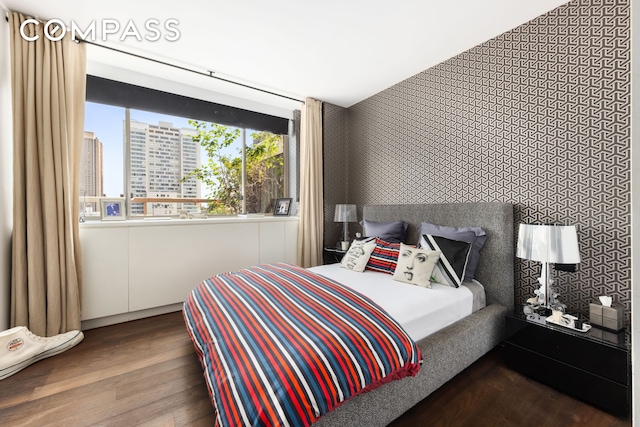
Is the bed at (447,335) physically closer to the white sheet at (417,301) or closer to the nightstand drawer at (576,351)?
the white sheet at (417,301)

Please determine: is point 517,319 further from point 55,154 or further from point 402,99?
point 55,154

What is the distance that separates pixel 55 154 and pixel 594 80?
4.03 meters

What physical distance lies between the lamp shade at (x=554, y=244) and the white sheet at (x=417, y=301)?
53 centimetres

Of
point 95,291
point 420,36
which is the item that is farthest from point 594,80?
point 95,291

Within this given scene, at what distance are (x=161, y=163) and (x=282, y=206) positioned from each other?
5.12 ft

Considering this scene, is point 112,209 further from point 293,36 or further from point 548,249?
point 548,249

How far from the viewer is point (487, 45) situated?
7.98ft

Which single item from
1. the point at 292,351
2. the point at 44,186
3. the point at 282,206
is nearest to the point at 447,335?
the point at 292,351

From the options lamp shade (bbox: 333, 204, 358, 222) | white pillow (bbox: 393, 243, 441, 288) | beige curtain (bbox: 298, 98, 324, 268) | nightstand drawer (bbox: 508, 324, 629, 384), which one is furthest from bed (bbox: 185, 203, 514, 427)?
beige curtain (bbox: 298, 98, 324, 268)

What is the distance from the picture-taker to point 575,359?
1.58 m

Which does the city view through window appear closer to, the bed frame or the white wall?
the white wall

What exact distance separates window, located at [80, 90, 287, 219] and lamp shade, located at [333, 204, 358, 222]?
→ 1029 mm

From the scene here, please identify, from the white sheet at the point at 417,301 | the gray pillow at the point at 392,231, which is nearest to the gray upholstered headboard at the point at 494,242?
the white sheet at the point at 417,301

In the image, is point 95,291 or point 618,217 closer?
point 618,217
